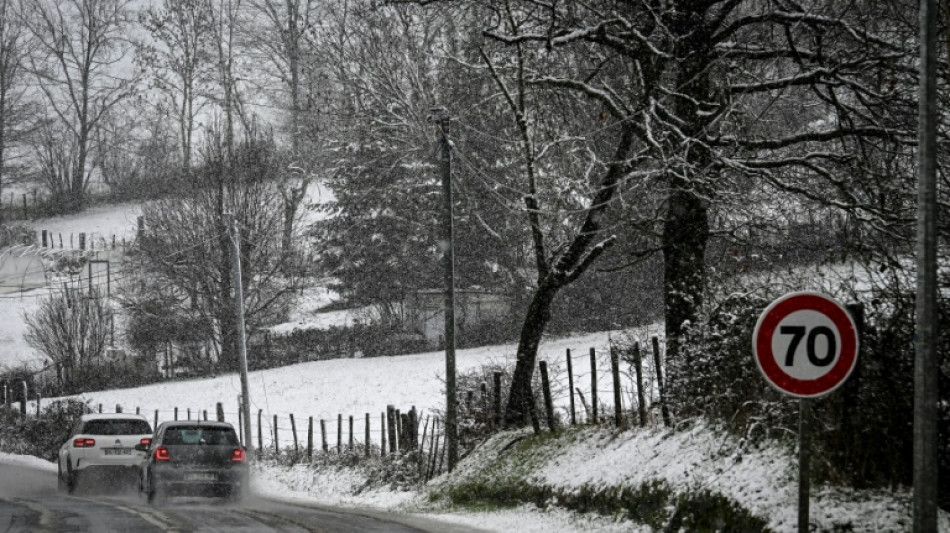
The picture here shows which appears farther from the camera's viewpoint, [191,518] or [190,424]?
[190,424]

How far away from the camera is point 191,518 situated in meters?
16.3

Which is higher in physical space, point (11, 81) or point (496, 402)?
point (11, 81)

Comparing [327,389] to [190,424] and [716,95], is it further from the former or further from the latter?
[716,95]

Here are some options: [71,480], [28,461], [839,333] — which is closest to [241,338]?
[71,480]

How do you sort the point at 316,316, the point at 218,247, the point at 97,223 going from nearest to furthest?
1. the point at 218,247
2. the point at 316,316
3. the point at 97,223

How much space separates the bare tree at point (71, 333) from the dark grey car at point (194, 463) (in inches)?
1439

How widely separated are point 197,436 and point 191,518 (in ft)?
13.6

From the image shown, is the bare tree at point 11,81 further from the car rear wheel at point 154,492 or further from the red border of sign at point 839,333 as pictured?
the red border of sign at point 839,333

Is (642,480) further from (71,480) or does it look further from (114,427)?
(71,480)

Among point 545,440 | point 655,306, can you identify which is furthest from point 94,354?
point 545,440

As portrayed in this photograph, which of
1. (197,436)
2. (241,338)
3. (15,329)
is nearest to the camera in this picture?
(197,436)

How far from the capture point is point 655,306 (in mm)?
42531

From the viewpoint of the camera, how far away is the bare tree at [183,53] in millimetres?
63219

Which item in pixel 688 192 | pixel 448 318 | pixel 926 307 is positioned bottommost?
pixel 448 318
